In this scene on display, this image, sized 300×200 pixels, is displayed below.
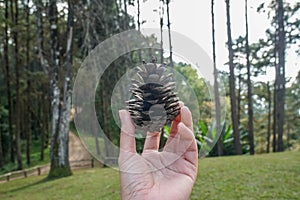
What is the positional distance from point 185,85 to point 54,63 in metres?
9.09

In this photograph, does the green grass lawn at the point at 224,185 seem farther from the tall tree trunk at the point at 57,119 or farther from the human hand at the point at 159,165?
the human hand at the point at 159,165

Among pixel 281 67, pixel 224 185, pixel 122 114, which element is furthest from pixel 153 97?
pixel 281 67

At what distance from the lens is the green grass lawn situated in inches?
217

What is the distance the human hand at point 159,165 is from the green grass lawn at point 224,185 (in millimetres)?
4388

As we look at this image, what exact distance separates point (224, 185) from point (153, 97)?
218 inches

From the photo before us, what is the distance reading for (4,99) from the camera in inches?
696

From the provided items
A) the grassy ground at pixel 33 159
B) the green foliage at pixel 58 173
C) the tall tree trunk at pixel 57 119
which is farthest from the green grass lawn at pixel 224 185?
the grassy ground at pixel 33 159

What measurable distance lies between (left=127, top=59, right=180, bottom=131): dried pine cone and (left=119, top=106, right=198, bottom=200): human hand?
78mm

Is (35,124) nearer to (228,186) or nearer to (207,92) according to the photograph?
(228,186)

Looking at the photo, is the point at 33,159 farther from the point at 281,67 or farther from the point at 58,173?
the point at 281,67

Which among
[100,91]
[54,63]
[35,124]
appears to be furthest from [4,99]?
[100,91]

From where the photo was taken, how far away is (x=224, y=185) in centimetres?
610

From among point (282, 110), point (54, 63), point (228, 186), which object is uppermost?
point (54, 63)

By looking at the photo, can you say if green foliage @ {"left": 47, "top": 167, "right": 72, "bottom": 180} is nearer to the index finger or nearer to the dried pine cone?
the index finger
